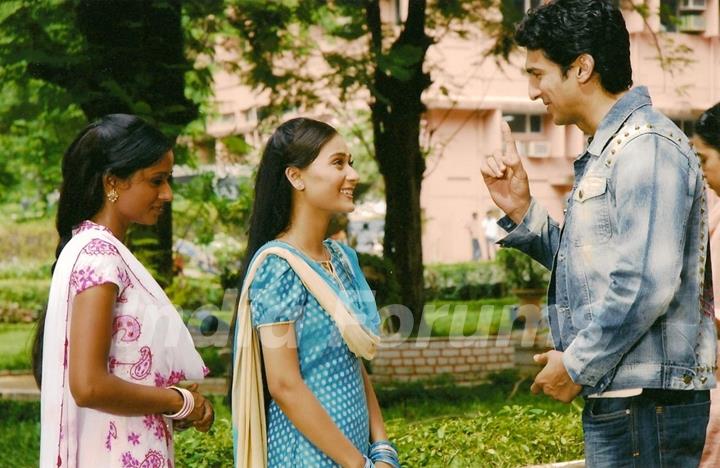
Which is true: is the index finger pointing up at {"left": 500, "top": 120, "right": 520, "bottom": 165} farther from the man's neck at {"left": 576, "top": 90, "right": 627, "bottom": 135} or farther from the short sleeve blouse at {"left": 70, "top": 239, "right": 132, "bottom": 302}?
the short sleeve blouse at {"left": 70, "top": 239, "right": 132, "bottom": 302}

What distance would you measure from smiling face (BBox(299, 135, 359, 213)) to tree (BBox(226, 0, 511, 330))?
5.80 m

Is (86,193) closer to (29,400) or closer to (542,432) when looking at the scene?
(542,432)

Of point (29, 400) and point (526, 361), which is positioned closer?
point (29, 400)

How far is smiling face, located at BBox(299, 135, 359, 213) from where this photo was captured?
2812mm

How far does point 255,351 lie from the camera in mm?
2752

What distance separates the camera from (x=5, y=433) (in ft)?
25.3

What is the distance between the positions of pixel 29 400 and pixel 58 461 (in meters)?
7.62

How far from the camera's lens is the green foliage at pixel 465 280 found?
1666 centimetres

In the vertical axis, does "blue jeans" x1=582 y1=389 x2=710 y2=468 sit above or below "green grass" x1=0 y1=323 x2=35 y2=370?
above

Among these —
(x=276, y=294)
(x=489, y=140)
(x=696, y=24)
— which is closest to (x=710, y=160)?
(x=276, y=294)

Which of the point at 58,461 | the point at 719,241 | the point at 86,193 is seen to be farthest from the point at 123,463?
the point at 719,241

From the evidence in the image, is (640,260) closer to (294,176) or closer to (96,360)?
(294,176)

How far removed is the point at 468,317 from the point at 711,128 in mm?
11246

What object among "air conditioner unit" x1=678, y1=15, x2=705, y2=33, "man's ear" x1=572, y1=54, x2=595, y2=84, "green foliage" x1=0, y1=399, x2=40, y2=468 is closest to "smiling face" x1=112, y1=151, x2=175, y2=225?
"man's ear" x1=572, y1=54, x2=595, y2=84
